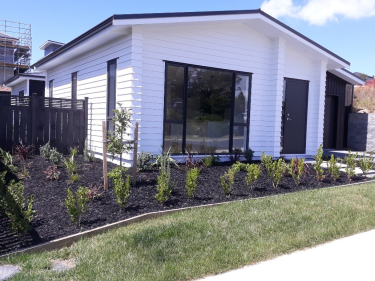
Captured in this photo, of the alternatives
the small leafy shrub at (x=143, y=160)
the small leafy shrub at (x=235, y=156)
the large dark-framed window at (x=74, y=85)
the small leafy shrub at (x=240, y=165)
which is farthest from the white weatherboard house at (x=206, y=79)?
the small leafy shrub at (x=240, y=165)

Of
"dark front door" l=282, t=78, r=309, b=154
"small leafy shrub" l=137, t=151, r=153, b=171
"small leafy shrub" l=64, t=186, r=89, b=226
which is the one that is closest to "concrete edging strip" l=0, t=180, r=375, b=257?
"small leafy shrub" l=64, t=186, r=89, b=226

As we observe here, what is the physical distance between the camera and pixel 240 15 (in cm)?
980

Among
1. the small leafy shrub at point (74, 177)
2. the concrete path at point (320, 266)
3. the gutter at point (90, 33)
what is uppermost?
the gutter at point (90, 33)

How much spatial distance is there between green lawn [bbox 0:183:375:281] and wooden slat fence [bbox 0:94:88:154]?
600 centimetres

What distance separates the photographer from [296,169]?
28.0 feet

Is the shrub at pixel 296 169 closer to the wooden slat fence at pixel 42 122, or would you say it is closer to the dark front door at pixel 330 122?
the wooden slat fence at pixel 42 122

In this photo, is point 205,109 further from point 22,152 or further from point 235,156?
point 22,152

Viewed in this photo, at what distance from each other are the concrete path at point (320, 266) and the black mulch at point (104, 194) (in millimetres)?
2238

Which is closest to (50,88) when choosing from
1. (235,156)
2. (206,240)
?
(235,156)

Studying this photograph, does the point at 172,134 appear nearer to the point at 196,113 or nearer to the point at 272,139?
the point at 196,113

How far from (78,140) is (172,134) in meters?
3.11

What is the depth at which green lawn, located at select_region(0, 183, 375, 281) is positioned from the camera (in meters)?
3.97

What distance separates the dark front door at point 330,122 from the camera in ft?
51.2

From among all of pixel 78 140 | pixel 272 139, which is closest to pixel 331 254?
pixel 272 139
